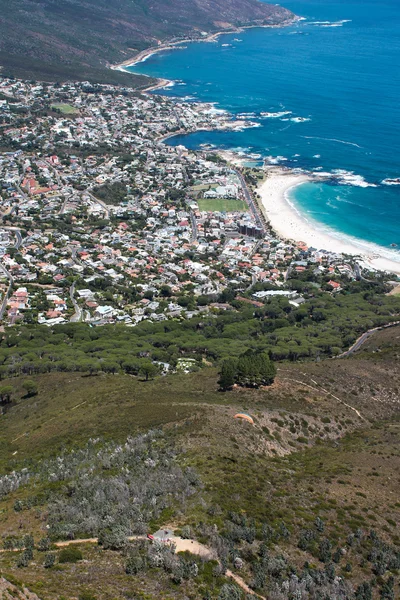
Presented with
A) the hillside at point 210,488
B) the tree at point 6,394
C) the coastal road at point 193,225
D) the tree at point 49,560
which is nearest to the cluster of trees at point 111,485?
the hillside at point 210,488

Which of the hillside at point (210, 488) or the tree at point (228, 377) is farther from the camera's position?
the tree at point (228, 377)

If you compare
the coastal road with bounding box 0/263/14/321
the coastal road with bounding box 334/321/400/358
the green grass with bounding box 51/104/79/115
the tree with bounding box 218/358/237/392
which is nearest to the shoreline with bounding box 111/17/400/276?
the coastal road with bounding box 334/321/400/358

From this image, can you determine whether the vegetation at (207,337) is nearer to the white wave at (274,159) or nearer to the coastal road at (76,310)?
the coastal road at (76,310)

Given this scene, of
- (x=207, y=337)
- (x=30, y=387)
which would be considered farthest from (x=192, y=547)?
(x=207, y=337)

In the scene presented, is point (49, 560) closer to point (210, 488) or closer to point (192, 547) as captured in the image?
point (192, 547)

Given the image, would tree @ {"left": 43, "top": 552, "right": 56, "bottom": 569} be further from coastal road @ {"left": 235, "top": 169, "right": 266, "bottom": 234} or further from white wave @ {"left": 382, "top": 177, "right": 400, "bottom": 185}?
white wave @ {"left": 382, "top": 177, "right": 400, "bottom": 185}

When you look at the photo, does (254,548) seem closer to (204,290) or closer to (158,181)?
(204,290)
